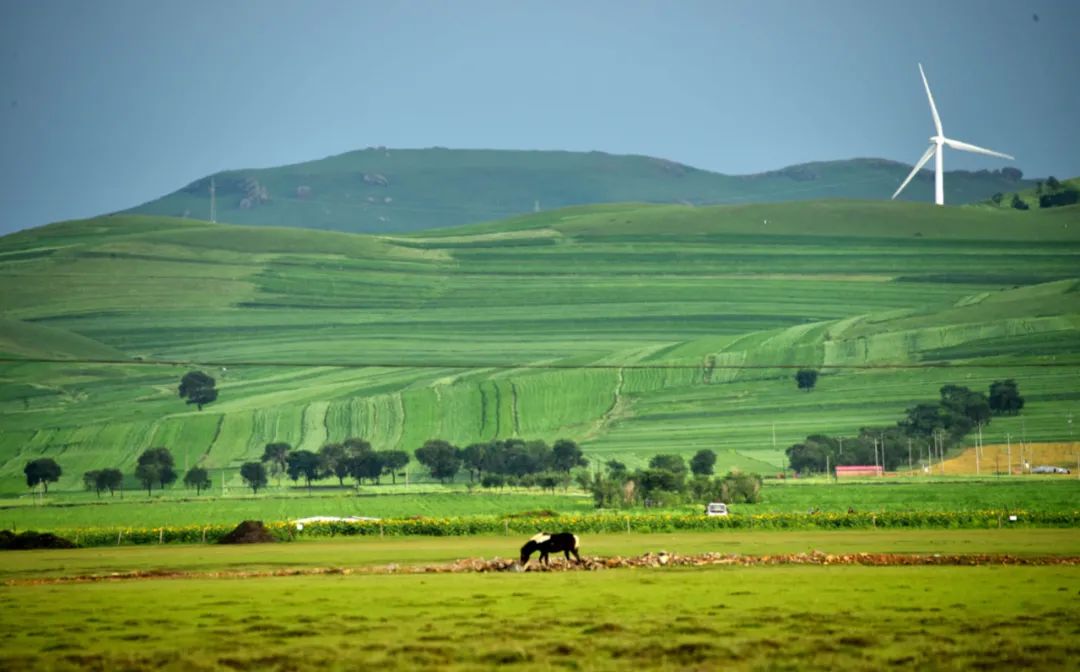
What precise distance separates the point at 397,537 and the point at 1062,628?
45.1m

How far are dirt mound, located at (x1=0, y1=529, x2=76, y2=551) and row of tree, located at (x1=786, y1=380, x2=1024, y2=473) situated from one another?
314 ft

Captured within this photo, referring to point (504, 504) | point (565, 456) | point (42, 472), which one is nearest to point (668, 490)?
point (504, 504)

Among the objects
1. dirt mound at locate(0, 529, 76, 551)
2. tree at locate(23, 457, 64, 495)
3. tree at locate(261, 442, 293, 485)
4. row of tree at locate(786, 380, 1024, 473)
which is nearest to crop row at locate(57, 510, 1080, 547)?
dirt mound at locate(0, 529, 76, 551)

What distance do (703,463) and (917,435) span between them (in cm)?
2973

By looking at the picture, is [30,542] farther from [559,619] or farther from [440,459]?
[440,459]

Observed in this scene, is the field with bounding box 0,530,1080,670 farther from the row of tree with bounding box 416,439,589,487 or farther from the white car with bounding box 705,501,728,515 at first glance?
the row of tree with bounding box 416,439,589,487

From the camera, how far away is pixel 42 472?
16038 cm

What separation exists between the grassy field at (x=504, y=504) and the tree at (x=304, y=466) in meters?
36.4

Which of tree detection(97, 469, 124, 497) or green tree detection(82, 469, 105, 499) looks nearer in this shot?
tree detection(97, 469, 124, 497)

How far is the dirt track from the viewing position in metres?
45.6

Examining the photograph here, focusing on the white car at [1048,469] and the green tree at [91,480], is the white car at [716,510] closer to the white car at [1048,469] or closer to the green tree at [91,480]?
the white car at [1048,469]

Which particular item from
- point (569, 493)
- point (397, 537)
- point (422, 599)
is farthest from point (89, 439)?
point (422, 599)

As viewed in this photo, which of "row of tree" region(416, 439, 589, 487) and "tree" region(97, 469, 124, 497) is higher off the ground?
"row of tree" region(416, 439, 589, 487)

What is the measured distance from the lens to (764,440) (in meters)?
179
